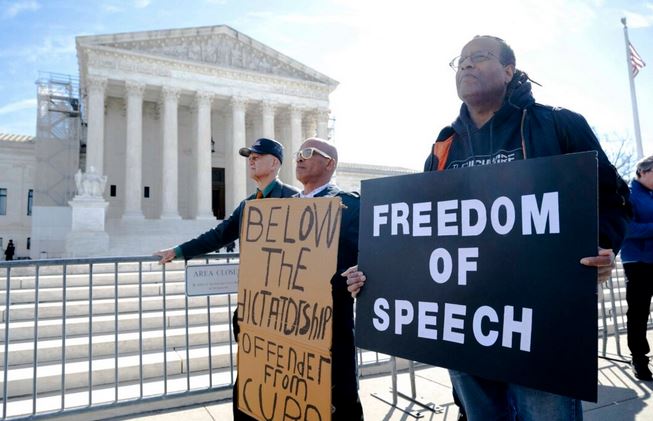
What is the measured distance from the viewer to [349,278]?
7.46 ft

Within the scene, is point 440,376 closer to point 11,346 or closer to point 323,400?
point 323,400

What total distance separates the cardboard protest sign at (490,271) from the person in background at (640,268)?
3463 mm

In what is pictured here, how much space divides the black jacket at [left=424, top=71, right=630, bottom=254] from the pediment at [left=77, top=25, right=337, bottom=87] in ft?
103

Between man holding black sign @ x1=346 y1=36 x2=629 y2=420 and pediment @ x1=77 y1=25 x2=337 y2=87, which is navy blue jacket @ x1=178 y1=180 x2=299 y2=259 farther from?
pediment @ x1=77 y1=25 x2=337 y2=87

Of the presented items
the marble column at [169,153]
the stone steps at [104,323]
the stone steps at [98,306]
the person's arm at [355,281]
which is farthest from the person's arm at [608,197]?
the marble column at [169,153]

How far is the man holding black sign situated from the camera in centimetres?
186

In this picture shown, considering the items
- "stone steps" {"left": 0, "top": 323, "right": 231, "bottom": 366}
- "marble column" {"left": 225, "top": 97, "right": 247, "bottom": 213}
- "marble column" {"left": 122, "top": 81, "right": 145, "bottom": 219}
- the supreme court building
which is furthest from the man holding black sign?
"marble column" {"left": 225, "top": 97, "right": 247, "bottom": 213}

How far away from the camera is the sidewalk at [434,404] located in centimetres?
376

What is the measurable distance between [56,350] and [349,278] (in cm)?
508

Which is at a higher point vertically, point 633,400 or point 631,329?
point 631,329

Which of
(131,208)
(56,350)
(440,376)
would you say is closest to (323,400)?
(440,376)

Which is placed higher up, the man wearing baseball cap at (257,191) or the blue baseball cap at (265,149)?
the blue baseball cap at (265,149)

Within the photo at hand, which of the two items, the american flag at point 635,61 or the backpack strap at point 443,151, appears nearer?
the backpack strap at point 443,151

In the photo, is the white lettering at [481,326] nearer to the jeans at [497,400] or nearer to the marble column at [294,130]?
the jeans at [497,400]
